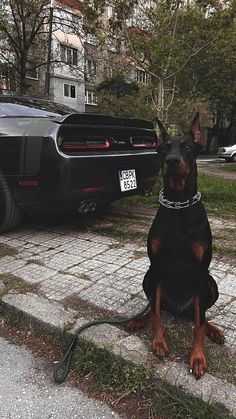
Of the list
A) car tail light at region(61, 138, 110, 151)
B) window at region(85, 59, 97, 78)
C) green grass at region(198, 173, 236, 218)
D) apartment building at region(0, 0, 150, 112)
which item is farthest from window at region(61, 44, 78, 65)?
car tail light at region(61, 138, 110, 151)

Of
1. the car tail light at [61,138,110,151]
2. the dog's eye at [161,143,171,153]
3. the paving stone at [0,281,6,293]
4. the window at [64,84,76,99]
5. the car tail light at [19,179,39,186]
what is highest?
the window at [64,84,76,99]

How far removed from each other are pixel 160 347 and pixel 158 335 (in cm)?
7

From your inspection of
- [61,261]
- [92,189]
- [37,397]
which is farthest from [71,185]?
[37,397]

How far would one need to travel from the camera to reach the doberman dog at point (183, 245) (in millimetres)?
2021

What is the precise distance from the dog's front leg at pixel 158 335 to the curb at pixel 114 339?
51mm

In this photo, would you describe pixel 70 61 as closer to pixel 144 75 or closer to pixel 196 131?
pixel 144 75

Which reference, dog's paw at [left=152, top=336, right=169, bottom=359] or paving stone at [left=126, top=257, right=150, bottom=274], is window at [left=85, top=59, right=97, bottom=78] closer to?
paving stone at [left=126, top=257, right=150, bottom=274]

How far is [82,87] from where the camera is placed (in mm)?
32250

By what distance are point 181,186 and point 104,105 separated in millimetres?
20143

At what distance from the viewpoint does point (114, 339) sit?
230 centimetres

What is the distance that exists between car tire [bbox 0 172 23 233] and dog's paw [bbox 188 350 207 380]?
9.20ft

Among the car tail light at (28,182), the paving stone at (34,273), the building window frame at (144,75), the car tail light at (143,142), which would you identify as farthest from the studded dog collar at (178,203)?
the building window frame at (144,75)

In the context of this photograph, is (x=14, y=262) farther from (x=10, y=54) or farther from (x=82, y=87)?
(x=82, y=87)

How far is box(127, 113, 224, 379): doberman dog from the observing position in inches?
79.6
